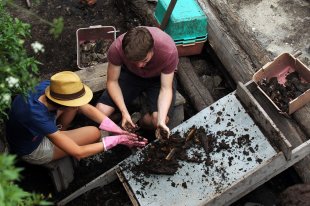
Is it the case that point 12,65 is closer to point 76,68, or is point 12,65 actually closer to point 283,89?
point 76,68

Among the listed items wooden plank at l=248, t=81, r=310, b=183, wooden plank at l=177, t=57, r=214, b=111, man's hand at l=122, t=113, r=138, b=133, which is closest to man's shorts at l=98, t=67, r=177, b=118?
man's hand at l=122, t=113, r=138, b=133

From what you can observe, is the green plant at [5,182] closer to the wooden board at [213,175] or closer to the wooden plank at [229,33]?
the wooden board at [213,175]

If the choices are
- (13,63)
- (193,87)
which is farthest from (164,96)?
(13,63)

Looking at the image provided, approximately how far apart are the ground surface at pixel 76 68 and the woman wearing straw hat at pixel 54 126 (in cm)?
41

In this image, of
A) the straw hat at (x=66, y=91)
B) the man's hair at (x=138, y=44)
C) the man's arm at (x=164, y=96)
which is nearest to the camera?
the straw hat at (x=66, y=91)

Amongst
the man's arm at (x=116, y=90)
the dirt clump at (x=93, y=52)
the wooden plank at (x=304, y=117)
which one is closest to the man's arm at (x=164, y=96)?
the man's arm at (x=116, y=90)

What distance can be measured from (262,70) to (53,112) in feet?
7.19

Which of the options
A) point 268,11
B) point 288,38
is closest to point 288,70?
point 288,38

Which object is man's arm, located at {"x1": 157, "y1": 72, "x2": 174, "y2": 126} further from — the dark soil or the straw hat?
the dark soil

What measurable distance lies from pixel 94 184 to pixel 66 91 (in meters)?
1.05

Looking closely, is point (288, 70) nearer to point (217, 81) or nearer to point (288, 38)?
point (217, 81)

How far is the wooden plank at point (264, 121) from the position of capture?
4.08 m

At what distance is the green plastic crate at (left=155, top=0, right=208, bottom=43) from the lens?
519 cm

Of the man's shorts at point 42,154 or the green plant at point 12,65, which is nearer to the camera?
Answer: the green plant at point 12,65
